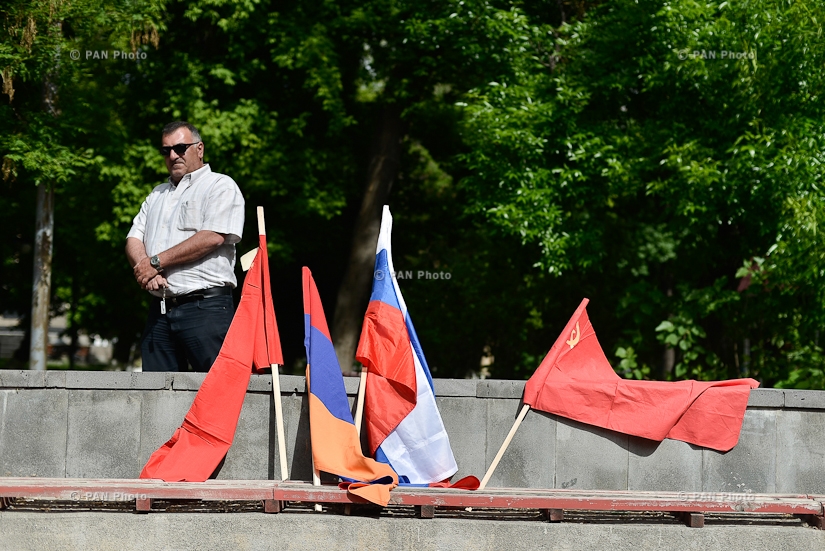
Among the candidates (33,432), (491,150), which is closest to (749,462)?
(33,432)

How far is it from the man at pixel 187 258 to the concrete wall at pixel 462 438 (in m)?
0.24

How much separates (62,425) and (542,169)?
8558mm

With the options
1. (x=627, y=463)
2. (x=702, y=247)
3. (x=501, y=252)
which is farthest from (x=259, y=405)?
(x=501, y=252)

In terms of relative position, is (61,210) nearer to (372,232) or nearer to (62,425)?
(372,232)

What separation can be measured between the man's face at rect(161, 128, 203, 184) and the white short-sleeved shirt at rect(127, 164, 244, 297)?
0.04 meters

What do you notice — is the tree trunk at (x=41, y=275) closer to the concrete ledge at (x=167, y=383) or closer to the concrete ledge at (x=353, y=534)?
the concrete ledge at (x=167, y=383)

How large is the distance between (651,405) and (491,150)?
771 cm

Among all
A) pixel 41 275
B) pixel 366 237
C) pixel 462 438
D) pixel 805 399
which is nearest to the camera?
pixel 462 438

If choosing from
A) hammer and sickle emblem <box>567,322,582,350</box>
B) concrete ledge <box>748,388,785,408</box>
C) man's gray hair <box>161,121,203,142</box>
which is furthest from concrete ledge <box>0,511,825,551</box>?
man's gray hair <box>161,121,203,142</box>

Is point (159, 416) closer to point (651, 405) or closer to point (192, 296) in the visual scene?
point (192, 296)

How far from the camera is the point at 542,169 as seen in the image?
13.9m

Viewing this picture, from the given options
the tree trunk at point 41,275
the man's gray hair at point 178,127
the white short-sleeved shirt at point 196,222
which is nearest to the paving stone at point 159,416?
the white short-sleeved shirt at point 196,222

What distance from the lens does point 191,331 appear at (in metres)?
6.64

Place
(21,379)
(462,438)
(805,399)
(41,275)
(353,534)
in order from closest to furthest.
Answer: (353,534) → (21,379) → (462,438) → (805,399) → (41,275)
